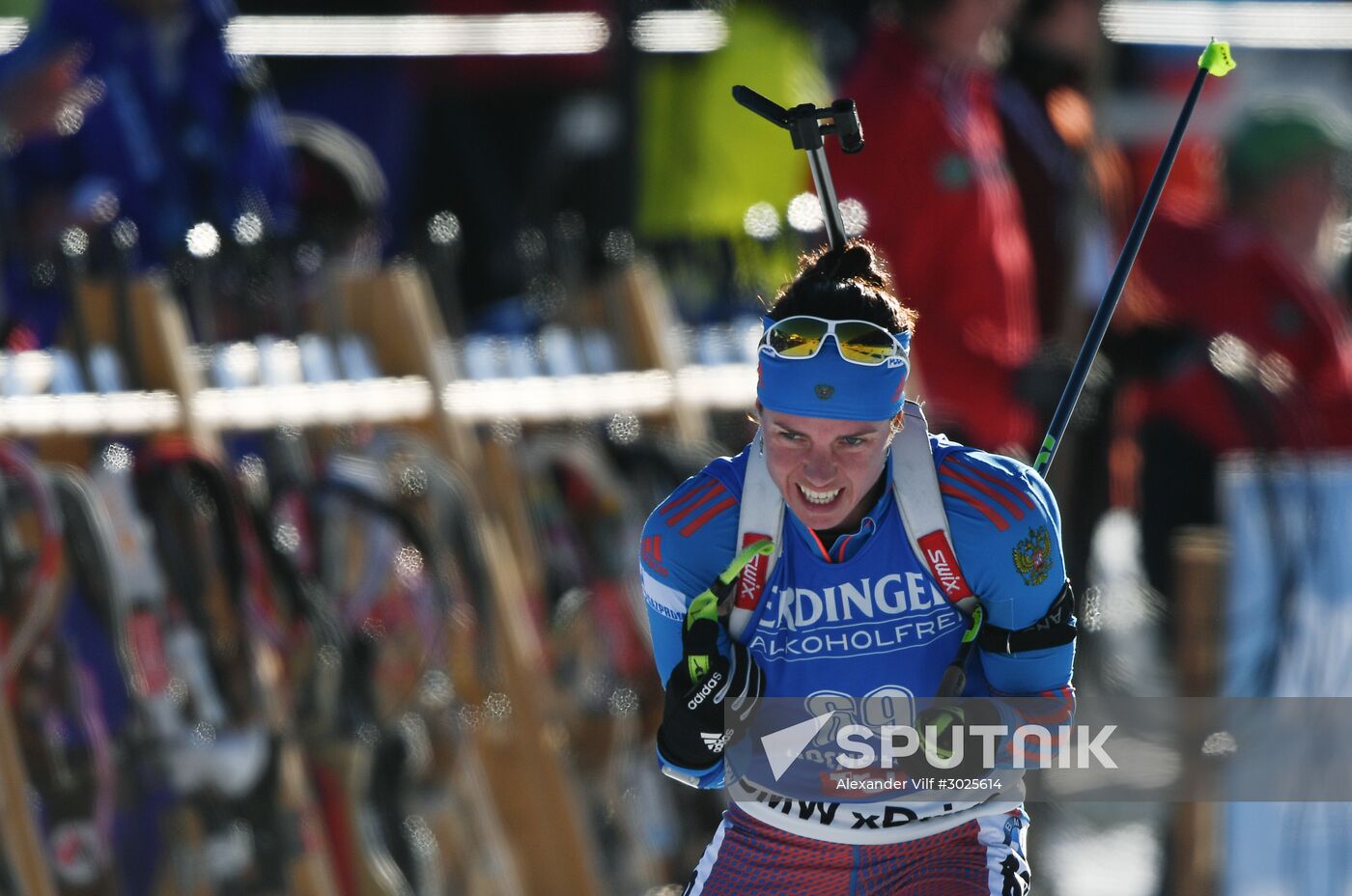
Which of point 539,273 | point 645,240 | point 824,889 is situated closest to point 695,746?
point 824,889

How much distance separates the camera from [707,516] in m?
4.31

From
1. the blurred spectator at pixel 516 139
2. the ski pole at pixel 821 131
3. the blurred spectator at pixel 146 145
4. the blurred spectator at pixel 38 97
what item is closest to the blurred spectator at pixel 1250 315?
the blurred spectator at pixel 516 139

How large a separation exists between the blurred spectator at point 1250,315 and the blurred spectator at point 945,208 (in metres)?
0.78

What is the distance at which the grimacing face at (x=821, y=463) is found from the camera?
4156mm

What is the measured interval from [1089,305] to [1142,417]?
→ 439 millimetres

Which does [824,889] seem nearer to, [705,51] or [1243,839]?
[1243,839]

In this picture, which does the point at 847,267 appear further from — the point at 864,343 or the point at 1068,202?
the point at 1068,202

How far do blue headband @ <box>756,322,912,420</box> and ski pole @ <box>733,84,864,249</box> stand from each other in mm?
315

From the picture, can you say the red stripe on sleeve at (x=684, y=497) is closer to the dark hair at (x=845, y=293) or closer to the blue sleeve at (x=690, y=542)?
the blue sleeve at (x=690, y=542)

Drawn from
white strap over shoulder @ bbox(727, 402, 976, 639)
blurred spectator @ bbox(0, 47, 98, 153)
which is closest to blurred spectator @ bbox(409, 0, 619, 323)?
blurred spectator @ bbox(0, 47, 98, 153)

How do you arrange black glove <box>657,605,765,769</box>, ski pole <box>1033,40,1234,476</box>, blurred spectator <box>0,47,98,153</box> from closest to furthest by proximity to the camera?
black glove <box>657,605,765,769</box> → ski pole <box>1033,40,1234,476</box> → blurred spectator <box>0,47,98,153</box>

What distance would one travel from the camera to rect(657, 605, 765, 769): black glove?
4137mm

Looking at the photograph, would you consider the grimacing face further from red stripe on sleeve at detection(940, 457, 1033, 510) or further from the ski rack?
the ski rack

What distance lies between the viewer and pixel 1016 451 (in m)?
7.29
